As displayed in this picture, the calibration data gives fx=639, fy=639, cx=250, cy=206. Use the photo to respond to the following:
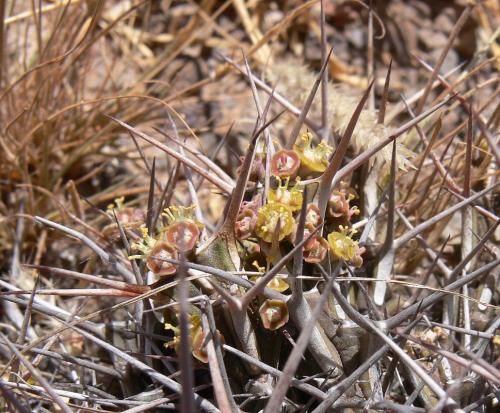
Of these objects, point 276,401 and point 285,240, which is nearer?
point 276,401

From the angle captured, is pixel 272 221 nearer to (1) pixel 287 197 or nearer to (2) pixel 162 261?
(1) pixel 287 197

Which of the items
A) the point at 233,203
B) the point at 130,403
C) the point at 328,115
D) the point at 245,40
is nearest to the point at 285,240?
the point at 233,203

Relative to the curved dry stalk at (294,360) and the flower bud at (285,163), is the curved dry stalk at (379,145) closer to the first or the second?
the flower bud at (285,163)

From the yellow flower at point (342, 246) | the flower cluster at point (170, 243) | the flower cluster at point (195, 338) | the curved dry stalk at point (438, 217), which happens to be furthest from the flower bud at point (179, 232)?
the curved dry stalk at point (438, 217)

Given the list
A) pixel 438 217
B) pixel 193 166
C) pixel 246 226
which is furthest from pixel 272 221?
pixel 438 217

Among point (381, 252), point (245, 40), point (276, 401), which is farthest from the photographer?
point (245, 40)

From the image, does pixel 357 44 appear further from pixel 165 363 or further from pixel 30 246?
pixel 165 363

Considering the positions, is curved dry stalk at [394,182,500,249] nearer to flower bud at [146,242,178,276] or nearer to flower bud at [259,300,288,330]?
flower bud at [259,300,288,330]
